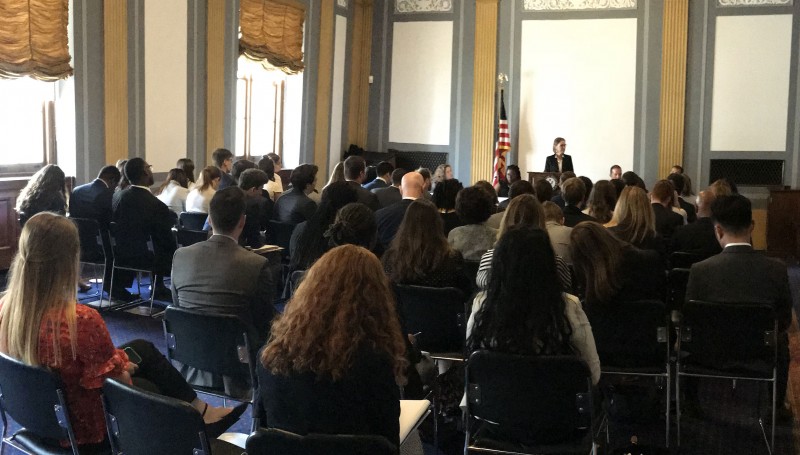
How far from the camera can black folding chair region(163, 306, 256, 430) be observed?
135 inches

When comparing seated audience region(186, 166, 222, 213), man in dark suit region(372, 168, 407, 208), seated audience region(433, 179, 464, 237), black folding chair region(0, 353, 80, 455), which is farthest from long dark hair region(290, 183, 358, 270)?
man in dark suit region(372, 168, 407, 208)

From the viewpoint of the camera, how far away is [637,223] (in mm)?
5203

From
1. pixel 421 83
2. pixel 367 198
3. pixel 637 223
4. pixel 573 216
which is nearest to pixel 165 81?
pixel 367 198

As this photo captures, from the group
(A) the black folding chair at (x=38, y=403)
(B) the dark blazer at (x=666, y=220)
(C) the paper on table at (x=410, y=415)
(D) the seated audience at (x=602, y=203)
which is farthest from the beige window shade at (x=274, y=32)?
(C) the paper on table at (x=410, y=415)

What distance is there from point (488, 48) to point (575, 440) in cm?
1006

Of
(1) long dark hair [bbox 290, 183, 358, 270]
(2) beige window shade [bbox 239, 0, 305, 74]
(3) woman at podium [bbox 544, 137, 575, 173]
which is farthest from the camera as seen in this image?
(3) woman at podium [bbox 544, 137, 575, 173]

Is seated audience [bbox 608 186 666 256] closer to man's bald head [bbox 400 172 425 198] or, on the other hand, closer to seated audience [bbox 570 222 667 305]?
seated audience [bbox 570 222 667 305]

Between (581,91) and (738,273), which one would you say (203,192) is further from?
(581,91)

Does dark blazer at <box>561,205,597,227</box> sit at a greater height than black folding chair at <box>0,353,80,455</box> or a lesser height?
greater

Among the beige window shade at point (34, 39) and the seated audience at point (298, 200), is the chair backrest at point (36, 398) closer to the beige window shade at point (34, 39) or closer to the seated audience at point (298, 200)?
the seated audience at point (298, 200)

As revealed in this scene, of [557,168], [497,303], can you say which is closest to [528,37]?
[557,168]

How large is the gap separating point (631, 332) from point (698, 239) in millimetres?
1856

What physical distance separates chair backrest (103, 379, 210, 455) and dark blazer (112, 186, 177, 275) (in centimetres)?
418

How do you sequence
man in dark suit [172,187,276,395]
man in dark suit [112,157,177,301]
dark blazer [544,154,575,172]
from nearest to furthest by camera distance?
1. man in dark suit [172,187,276,395]
2. man in dark suit [112,157,177,301]
3. dark blazer [544,154,575,172]
